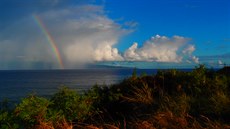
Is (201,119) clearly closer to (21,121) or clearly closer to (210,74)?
(21,121)

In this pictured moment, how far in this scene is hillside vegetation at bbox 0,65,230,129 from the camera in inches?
305

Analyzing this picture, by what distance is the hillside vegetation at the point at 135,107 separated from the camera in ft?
25.4

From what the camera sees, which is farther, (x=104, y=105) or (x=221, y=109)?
(x=104, y=105)

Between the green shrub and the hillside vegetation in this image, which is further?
the green shrub

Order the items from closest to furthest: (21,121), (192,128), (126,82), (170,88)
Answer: (192,128) → (21,121) → (170,88) → (126,82)

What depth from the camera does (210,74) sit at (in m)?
15.2

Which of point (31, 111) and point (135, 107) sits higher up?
point (31, 111)

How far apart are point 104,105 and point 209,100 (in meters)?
4.19

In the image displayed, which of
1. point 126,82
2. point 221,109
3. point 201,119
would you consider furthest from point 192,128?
point 126,82

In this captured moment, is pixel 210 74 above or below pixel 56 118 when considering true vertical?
above

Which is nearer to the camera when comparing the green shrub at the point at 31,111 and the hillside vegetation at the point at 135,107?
the hillside vegetation at the point at 135,107

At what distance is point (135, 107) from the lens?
10750mm

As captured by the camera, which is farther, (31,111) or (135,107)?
(135,107)

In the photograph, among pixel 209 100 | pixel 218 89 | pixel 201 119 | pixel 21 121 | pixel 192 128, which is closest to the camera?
pixel 192 128
